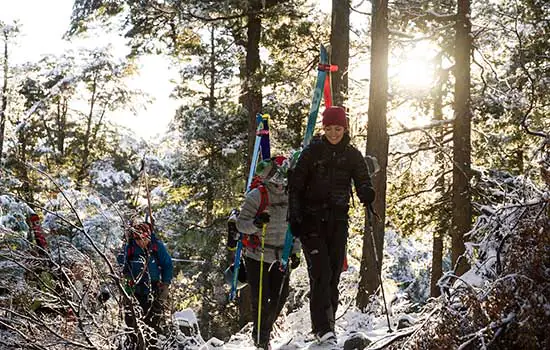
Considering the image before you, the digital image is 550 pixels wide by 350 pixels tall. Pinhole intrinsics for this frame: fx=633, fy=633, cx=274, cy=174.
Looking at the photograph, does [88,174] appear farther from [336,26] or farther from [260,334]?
[260,334]

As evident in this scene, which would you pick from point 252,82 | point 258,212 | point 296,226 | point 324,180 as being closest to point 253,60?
point 252,82

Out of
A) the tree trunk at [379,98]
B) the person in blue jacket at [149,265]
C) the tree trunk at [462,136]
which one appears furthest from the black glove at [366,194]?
the tree trunk at [462,136]

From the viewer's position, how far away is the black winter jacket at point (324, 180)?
17.3ft

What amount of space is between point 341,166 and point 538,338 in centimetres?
290

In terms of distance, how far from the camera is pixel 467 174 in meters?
12.1

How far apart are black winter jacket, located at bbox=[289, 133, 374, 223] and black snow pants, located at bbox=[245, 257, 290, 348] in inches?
35.7

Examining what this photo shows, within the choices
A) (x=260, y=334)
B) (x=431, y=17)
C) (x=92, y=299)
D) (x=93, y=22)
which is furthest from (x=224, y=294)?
(x=92, y=299)

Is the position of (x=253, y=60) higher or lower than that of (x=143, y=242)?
higher

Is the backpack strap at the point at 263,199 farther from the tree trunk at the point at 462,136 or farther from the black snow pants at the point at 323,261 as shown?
the tree trunk at the point at 462,136

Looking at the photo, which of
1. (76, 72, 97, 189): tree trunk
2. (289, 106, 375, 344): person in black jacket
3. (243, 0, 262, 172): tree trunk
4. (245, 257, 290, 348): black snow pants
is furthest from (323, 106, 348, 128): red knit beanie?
(76, 72, 97, 189): tree trunk

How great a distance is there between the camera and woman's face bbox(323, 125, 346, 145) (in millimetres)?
5344

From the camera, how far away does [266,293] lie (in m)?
5.88

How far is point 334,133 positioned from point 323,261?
108 centimetres

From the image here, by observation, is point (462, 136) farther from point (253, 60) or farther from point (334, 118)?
point (334, 118)
